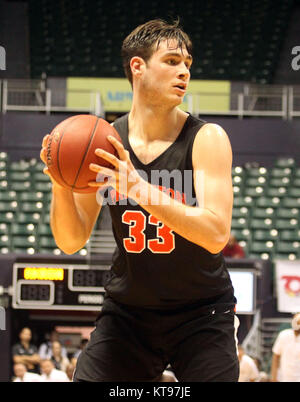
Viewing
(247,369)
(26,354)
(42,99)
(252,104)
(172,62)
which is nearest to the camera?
(172,62)

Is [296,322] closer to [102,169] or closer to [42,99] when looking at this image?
[102,169]

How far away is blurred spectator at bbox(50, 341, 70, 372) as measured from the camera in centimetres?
913

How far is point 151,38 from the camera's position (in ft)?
9.01

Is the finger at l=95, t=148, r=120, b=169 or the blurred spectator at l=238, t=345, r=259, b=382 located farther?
the blurred spectator at l=238, t=345, r=259, b=382

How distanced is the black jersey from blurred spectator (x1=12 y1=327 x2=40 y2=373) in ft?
21.9

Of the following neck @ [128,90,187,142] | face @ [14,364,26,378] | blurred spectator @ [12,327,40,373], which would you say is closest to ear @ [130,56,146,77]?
neck @ [128,90,187,142]

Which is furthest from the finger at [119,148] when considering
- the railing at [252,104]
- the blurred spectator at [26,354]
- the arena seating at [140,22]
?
the arena seating at [140,22]

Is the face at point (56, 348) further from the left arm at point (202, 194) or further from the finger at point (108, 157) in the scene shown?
the finger at point (108, 157)

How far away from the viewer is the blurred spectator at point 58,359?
9.13m

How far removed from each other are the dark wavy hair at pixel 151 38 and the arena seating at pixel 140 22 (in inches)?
539

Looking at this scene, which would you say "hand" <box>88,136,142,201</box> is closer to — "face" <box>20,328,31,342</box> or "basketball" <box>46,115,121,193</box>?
"basketball" <box>46,115,121,193</box>

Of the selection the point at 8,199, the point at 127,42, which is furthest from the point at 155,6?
the point at 127,42

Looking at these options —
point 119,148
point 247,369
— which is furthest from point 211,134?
point 247,369

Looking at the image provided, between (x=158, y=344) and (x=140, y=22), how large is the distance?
15.2 meters
